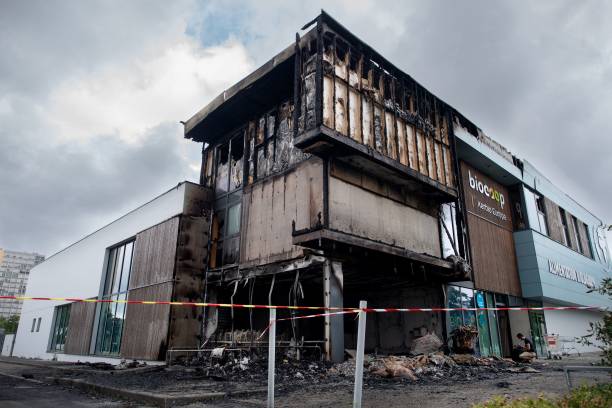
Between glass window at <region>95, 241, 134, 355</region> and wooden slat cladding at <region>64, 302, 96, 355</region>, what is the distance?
839mm

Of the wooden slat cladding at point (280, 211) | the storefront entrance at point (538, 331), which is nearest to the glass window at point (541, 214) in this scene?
the storefront entrance at point (538, 331)

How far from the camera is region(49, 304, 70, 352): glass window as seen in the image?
23842 millimetres

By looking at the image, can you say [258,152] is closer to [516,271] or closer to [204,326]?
[204,326]

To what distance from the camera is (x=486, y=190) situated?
21.9 metres

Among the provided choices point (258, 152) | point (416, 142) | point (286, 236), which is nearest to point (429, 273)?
point (416, 142)

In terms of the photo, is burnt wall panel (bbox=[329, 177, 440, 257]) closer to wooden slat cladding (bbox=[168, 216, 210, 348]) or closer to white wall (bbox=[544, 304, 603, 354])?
wooden slat cladding (bbox=[168, 216, 210, 348])

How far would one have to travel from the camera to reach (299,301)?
679 inches

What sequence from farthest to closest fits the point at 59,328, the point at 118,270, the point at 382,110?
the point at 59,328 → the point at 118,270 → the point at 382,110

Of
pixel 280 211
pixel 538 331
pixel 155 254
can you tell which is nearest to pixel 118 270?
pixel 155 254

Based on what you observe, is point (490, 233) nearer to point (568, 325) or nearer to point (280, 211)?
point (568, 325)

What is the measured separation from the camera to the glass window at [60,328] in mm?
23842

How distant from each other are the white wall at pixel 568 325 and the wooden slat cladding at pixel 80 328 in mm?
22802

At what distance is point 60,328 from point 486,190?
25.1 metres

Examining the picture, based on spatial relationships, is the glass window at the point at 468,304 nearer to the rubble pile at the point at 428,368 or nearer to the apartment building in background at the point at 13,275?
the rubble pile at the point at 428,368
